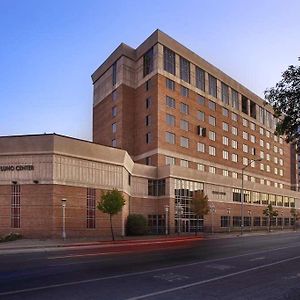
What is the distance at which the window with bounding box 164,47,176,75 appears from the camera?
2788 inches

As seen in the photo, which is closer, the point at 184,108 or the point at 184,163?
the point at 184,163

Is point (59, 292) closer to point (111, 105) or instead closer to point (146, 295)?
point (146, 295)

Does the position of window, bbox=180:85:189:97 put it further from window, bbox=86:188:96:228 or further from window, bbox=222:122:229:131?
window, bbox=86:188:96:228

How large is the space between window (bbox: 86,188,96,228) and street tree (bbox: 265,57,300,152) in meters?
32.1

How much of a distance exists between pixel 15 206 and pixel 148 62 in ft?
121

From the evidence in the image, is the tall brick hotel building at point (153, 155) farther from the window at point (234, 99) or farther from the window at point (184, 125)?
the window at point (234, 99)

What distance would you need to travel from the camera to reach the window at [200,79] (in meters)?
78.5

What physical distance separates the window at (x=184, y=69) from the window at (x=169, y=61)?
2360 mm

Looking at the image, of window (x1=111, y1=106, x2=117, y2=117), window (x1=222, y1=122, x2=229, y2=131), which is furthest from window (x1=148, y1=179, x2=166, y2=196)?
window (x1=222, y1=122, x2=229, y2=131)

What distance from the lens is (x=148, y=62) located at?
72125mm

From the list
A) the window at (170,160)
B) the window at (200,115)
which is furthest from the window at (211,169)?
the window at (170,160)

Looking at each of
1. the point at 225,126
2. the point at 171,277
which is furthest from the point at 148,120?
the point at 171,277

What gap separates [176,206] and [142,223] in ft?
36.5

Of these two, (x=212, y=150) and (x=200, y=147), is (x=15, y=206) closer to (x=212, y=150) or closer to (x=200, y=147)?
(x=200, y=147)
